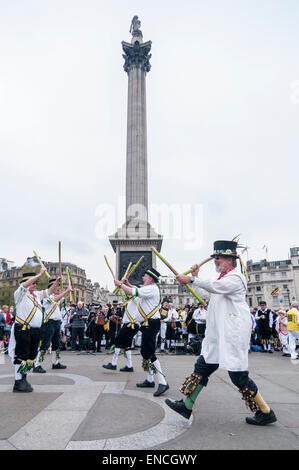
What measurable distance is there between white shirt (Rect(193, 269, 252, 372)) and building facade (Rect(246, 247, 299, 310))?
84.3 metres

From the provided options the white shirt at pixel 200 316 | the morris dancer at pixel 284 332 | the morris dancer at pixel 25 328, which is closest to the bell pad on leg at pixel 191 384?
the morris dancer at pixel 25 328

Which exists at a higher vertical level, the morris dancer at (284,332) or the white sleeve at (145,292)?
the white sleeve at (145,292)

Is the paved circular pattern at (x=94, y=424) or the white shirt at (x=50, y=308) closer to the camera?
the paved circular pattern at (x=94, y=424)

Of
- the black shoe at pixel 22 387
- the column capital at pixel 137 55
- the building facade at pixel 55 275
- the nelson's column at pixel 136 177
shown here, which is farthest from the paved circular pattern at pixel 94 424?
the building facade at pixel 55 275

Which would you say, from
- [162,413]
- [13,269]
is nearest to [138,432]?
[162,413]

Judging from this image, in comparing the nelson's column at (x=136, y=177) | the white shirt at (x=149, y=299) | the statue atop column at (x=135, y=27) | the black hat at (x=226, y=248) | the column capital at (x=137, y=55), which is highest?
the statue atop column at (x=135, y=27)

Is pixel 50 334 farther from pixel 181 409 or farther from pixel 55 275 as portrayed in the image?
pixel 55 275

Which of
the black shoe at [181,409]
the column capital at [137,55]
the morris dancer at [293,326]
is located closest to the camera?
the black shoe at [181,409]

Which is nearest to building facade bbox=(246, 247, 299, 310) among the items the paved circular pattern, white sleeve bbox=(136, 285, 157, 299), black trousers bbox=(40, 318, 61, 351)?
black trousers bbox=(40, 318, 61, 351)

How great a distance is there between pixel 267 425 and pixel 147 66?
32032 millimetres

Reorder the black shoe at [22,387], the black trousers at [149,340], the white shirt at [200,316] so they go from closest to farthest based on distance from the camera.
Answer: the black shoe at [22,387]
the black trousers at [149,340]
the white shirt at [200,316]

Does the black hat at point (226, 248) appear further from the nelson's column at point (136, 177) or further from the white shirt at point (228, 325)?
the nelson's column at point (136, 177)

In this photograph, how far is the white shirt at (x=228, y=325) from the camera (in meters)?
3.94
